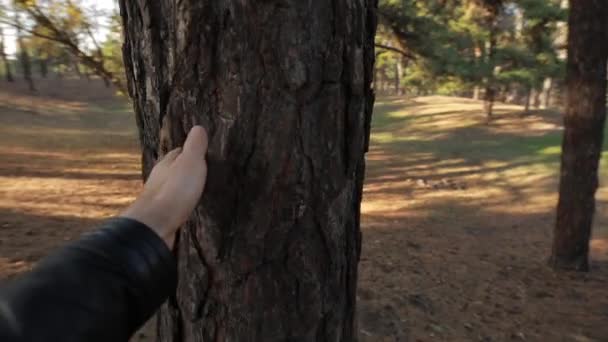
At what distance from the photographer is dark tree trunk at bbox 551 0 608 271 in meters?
5.19

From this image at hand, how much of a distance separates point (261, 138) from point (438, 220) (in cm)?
835

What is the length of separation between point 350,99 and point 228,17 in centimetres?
41

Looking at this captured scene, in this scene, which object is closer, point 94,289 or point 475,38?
point 94,289

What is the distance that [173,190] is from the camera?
1048 millimetres

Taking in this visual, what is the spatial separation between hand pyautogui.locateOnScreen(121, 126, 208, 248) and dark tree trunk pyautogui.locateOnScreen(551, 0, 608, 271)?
5.74 meters

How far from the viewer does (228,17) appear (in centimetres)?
110

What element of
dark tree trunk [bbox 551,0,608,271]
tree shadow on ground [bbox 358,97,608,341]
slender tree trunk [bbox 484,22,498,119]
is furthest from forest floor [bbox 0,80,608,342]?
slender tree trunk [bbox 484,22,498,119]

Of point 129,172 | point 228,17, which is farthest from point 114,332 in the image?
point 129,172

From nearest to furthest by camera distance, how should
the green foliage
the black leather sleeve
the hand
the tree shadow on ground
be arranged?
the black leather sleeve → the hand → the tree shadow on ground → the green foliage

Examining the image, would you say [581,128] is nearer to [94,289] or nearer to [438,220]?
[438,220]

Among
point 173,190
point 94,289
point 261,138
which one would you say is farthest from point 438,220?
point 94,289

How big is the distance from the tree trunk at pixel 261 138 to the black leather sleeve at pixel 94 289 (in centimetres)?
31

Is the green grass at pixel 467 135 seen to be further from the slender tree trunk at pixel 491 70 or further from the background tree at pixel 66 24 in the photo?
the background tree at pixel 66 24

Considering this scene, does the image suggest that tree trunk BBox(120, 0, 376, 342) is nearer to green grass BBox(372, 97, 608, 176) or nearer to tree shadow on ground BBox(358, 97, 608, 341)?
tree shadow on ground BBox(358, 97, 608, 341)
